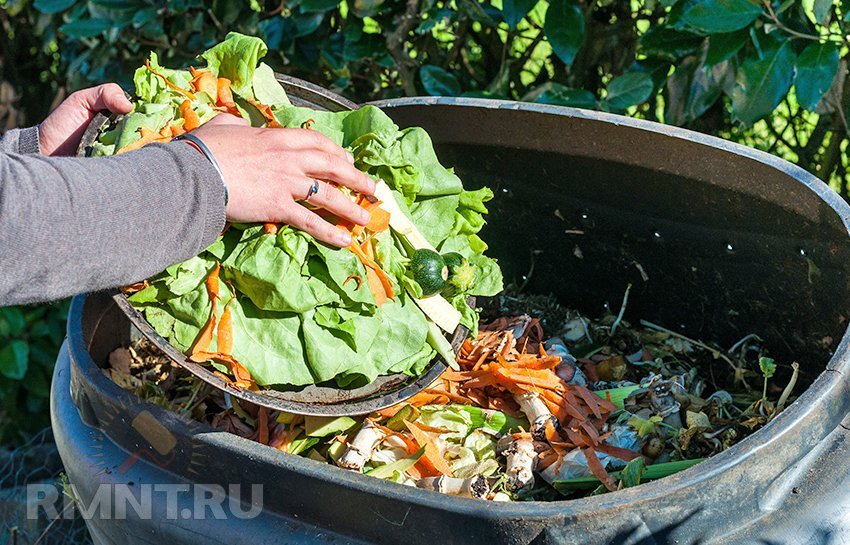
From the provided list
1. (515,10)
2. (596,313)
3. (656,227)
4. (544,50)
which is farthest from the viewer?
(544,50)

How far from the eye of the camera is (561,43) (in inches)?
115

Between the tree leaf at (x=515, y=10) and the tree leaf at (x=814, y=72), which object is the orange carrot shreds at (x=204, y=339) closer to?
the tree leaf at (x=515, y=10)

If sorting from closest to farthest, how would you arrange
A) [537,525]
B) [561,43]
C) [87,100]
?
[537,525] → [87,100] → [561,43]

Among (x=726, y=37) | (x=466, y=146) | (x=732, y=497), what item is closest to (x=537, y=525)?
(x=732, y=497)

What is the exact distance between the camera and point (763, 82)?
2.61 metres

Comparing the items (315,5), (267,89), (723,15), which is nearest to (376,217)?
(267,89)

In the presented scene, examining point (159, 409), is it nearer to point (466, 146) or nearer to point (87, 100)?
point (87, 100)

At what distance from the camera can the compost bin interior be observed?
7.04 ft

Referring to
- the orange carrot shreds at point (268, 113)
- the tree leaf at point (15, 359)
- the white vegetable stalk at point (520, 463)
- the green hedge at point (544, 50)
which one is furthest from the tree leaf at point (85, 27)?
the white vegetable stalk at point (520, 463)

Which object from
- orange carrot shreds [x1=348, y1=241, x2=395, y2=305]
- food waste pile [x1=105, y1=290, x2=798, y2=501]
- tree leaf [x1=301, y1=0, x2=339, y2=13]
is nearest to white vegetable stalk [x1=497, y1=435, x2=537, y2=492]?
food waste pile [x1=105, y1=290, x2=798, y2=501]

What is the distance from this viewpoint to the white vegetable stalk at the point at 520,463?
2.03 meters

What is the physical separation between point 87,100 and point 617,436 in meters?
1.39

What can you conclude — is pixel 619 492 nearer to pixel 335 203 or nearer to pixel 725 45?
pixel 335 203

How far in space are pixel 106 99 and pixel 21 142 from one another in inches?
8.5
